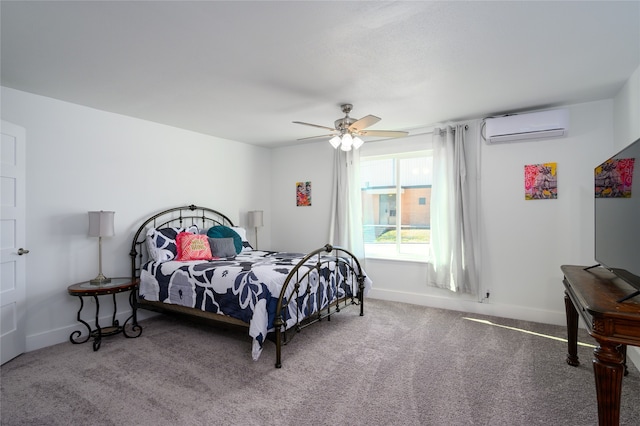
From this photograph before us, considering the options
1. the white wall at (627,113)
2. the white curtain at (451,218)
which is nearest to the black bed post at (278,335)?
the white curtain at (451,218)

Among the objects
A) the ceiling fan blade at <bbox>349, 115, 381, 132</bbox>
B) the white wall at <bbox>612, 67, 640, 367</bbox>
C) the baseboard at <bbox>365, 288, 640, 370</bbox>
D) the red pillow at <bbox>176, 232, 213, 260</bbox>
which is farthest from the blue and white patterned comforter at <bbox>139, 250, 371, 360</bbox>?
the white wall at <bbox>612, 67, 640, 367</bbox>

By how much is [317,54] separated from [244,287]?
7.02 feet

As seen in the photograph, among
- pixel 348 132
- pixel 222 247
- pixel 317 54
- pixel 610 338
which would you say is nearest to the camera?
pixel 610 338

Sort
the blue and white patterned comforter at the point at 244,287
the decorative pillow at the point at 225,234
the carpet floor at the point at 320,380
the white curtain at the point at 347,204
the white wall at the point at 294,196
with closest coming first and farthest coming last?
the carpet floor at the point at 320,380
the blue and white patterned comforter at the point at 244,287
the decorative pillow at the point at 225,234
the white curtain at the point at 347,204
the white wall at the point at 294,196

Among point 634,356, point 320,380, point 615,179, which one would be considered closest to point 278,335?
point 320,380

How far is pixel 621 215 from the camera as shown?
2033 mm

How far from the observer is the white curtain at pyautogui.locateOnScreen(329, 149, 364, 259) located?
5223 millimetres

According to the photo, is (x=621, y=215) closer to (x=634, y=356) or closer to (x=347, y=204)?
(x=634, y=356)

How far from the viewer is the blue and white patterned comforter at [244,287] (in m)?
2.89

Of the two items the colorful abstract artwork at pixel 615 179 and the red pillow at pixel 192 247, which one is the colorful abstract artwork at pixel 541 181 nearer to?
the colorful abstract artwork at pixel 615 179

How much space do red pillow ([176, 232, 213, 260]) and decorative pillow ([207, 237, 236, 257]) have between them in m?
0.08

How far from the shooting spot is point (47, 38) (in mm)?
2229

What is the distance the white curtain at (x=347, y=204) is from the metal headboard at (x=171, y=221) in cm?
182

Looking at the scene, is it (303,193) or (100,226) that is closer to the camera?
(100,226)
